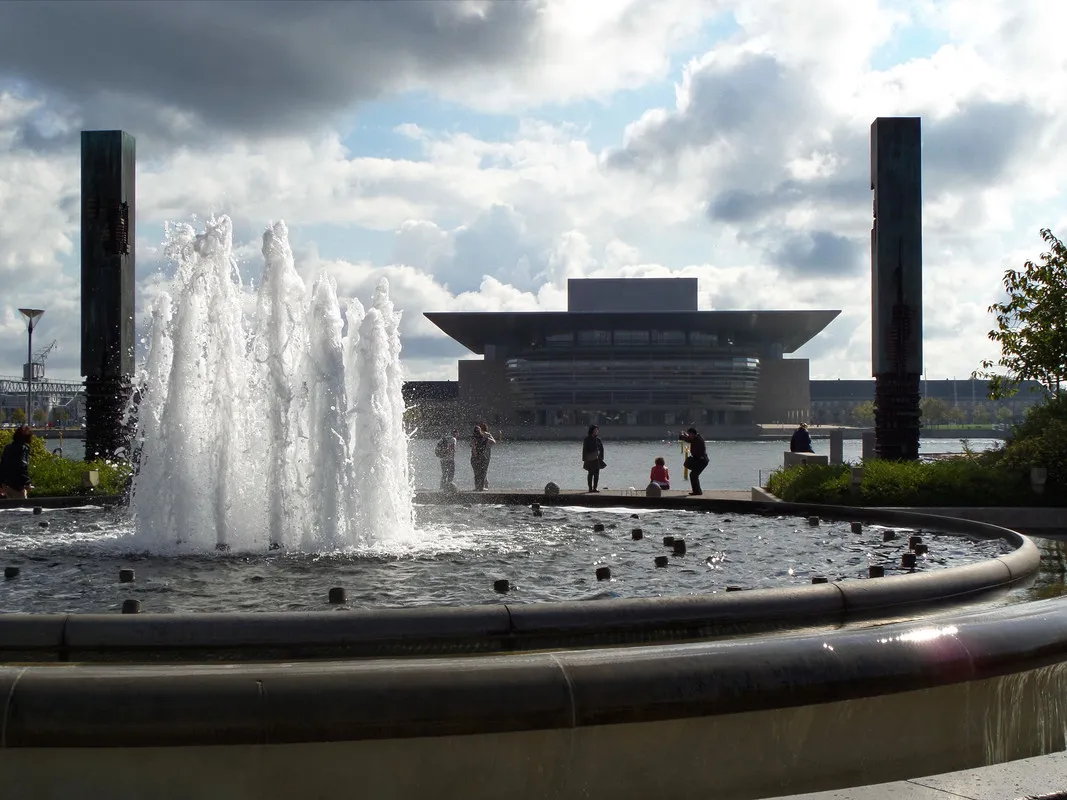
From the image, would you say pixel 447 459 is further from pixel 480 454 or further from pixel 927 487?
pixel 927 487

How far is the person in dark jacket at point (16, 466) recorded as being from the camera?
49.5 feet

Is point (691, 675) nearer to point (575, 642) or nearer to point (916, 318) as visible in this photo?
point (575, 642)

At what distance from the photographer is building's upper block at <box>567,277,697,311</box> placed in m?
123

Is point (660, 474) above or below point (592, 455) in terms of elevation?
below

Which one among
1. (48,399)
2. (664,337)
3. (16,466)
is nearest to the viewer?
(16,466)

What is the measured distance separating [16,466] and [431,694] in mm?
13714

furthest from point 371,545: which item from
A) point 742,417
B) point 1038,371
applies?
point 742,417

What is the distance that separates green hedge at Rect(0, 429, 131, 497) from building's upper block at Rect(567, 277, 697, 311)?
105677 millimetres

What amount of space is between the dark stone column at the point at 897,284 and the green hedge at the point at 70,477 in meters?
13.2

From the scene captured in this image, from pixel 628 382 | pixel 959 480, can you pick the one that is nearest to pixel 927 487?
pixel 959 480

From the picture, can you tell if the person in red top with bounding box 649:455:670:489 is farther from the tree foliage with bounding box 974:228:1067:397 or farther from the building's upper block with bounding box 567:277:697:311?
the building's upper block with bounding box 567:277:697:311

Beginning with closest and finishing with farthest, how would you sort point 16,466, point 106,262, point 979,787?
1. point 979,787
2. point 16,466
3. point 106,262

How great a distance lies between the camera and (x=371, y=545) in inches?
408

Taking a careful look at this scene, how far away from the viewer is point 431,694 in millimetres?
3334
